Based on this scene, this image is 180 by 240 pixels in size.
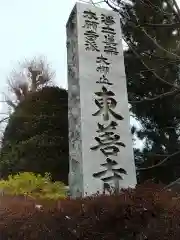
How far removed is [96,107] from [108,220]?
89.6 inches

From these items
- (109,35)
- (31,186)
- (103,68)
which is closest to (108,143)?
(103,68)

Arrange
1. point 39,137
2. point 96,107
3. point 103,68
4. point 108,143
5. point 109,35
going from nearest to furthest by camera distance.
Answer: point 108,143, point 96,107, point 103,68, point 109,35, point 39,137

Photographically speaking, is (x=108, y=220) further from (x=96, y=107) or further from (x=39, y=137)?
(x=39, y=137)

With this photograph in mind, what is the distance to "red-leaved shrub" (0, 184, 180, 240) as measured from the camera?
8.80 ft

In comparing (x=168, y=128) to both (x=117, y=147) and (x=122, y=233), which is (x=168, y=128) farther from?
(x=122, y=233)

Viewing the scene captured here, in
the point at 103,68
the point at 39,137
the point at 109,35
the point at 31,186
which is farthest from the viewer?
the point at 39,137

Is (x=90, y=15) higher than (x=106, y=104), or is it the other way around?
(x=90, y=15)

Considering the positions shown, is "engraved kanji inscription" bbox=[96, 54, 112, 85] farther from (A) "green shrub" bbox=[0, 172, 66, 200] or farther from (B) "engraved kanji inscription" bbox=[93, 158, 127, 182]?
(A) "green shrub" bbox=[0, 172, 66, 200]

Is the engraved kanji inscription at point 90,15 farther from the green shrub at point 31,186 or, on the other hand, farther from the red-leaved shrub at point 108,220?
the red-leaved shrub at point 108,220

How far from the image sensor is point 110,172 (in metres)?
4.59

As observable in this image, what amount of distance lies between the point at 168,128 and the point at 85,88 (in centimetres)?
448

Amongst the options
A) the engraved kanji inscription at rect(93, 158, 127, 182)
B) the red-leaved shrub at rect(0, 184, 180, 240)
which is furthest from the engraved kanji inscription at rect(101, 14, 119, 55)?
the red-leaved shrub at rect(0, 184, 180, 240)

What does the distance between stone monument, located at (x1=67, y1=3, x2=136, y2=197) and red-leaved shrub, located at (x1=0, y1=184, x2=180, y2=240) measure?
1514 millimetres

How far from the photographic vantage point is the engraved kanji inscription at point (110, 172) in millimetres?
4527
